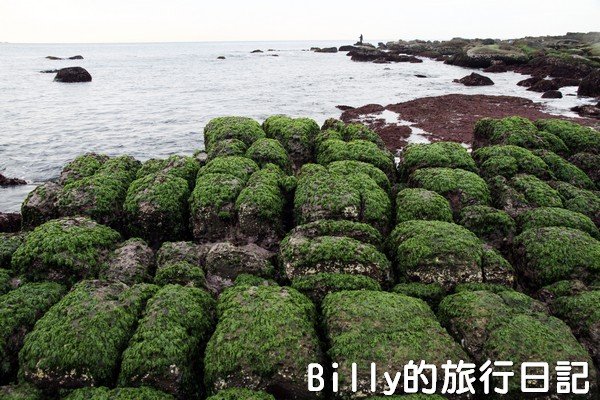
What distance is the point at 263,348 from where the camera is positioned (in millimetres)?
4758

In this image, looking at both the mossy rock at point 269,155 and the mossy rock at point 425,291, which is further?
the mossy rock at point 269,155

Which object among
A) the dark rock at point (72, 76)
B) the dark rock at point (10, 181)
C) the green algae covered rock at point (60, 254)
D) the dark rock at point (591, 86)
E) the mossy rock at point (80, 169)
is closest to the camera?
the green algae covered rock at point (60, 254)

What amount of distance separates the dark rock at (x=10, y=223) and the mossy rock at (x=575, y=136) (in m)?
15.0

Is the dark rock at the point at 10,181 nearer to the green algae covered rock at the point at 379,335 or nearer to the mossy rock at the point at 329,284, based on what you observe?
the mossy rock at the point at 329,284

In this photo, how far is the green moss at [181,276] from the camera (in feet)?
20.8

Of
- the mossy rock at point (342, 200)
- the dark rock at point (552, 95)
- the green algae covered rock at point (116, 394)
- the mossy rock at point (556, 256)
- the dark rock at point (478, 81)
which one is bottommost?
the green algae covered rock at point (116, 394)

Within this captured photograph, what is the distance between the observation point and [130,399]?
436cm

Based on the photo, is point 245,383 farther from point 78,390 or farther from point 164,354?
point 78,390

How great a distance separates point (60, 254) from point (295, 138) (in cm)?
689

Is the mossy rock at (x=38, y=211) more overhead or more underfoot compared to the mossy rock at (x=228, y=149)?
more underfoot

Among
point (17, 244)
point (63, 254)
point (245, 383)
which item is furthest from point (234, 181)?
point (245, 383)

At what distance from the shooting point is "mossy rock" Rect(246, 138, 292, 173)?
10.2 metres

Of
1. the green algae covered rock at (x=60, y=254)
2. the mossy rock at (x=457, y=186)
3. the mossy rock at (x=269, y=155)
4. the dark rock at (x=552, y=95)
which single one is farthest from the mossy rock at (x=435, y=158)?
the dark rock at (x=552, y=95)

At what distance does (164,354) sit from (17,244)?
427 centimetres
